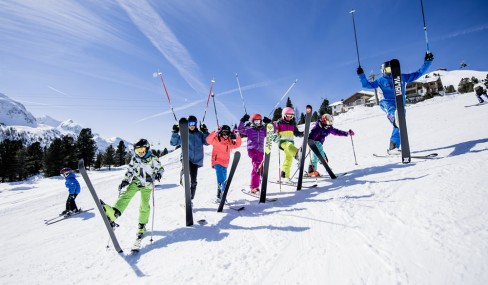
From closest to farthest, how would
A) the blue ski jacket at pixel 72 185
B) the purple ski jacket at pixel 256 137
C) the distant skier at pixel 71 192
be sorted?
the purple ski jacket at pixel 256 137, the distant skier at pixel 71 192, the blue ski jacket at pixel 72 185

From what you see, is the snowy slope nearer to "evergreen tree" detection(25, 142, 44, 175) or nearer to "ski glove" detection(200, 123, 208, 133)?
"ski glove" detection(200, 123, 208, 133)

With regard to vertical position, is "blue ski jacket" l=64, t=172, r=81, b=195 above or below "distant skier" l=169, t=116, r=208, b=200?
below

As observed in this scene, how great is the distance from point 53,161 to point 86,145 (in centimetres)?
1003

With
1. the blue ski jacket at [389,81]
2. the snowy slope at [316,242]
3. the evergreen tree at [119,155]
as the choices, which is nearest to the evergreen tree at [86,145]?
the evergreen tree at [119,155]

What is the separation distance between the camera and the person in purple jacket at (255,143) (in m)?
6.32

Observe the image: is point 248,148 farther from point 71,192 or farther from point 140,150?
point 71,192

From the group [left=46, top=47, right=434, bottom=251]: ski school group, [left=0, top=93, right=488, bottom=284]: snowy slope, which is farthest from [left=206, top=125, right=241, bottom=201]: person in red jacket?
[left=0, top=93, right=488, bottom=284]: snowy slope

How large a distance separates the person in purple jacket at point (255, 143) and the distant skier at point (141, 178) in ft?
8.40

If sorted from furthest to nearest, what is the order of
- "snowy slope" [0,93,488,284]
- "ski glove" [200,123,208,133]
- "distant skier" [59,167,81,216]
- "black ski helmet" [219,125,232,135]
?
"distant skier" [59,167,81,216]
"ski glove" [200,123,208,133]
"black ski helmet" [219,125,232,135]
"snowy slope" [0,93,488,284]

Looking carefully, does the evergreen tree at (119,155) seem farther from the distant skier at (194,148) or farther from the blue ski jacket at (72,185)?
the distant skier at (194,148)

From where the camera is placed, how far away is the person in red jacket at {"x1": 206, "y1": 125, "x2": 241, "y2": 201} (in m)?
5.76

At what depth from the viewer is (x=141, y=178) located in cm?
449

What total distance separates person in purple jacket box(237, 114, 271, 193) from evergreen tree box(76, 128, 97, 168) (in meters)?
55.5

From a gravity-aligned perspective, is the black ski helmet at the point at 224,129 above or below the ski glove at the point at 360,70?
below
